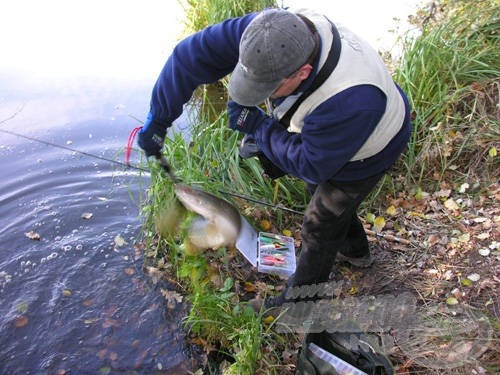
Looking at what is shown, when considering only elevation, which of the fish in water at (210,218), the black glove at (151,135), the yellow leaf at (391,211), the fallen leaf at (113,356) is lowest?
the fallen leaf at (113,356)

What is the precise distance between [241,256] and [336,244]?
1083mm

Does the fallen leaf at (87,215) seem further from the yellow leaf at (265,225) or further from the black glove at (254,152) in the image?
the black glove at (254,152)

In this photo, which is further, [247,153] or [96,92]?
[96,92]

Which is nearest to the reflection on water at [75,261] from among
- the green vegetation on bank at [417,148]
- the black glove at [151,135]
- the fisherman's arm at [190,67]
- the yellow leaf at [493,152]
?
the green vegetation on bank at [417,148]

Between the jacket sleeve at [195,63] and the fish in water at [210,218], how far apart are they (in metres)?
0.61

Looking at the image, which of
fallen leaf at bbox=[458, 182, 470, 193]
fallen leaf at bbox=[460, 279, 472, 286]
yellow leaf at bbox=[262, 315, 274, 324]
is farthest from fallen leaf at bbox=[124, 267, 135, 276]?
fallen leaf at bbox=[458, 182, 470, 193]

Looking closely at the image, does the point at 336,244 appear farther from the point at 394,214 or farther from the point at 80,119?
the point at 80,119

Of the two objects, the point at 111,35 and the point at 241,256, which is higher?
the point at 111,35

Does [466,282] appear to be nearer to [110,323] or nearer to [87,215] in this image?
[110,323]

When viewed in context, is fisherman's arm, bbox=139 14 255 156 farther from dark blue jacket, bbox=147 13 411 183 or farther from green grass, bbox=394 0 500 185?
green grass, bbox=394 0 500 185

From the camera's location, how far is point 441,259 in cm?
354

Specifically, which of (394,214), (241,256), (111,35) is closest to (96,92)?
(111,35)

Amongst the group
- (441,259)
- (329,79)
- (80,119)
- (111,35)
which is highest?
(329,79)

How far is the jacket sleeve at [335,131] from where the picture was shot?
6.77ft
